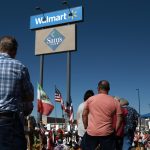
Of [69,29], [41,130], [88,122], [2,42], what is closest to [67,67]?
[69,29]

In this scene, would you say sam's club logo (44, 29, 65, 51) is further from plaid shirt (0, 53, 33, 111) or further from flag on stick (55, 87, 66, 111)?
plaid shirt (0, 53, 33, 111)

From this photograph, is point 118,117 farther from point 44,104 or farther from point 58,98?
point 58,98

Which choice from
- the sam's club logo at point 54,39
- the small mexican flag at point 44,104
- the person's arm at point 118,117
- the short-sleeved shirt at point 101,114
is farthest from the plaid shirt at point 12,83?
the sam's club logo at point 54,39

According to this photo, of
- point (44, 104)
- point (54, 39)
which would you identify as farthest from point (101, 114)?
point (54, 39)

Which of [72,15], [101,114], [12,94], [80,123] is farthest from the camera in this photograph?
[72,15]

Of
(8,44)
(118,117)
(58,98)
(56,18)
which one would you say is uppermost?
(56,18)

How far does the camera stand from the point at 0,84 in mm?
3643

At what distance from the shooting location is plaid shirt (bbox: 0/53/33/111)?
3.62 meters

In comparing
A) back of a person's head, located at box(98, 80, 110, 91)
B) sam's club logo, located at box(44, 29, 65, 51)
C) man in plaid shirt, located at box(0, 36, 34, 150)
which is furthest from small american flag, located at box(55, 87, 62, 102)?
man in plaid shirt, located at box(0, 36, 34, 150)

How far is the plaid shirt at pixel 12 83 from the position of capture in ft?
11.9

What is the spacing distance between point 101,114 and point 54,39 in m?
26.3

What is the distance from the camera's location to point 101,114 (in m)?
5.49

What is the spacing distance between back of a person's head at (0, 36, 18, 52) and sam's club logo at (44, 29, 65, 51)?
2717 centimetres

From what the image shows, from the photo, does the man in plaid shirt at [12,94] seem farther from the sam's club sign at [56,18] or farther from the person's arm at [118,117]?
the sam's club sign at [56,18]
